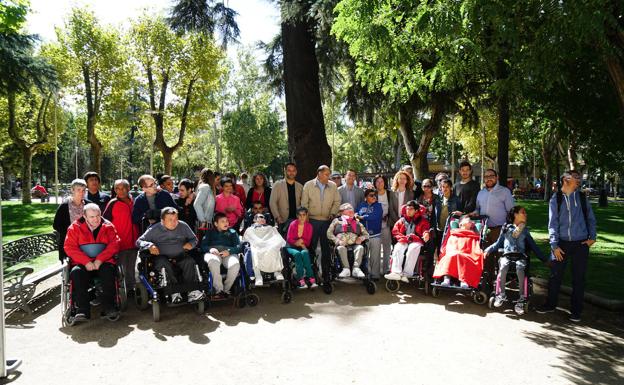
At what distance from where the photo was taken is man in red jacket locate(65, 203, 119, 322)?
584cm

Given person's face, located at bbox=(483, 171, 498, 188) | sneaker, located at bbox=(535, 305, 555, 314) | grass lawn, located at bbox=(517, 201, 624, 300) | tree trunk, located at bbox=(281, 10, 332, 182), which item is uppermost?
tree trunk, located at bbox=(281, 10, 332, 182)

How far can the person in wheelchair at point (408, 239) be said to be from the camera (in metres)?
7.29

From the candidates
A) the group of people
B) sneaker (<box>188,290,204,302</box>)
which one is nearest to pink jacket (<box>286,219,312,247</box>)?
the group of people

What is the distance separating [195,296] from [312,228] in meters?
2.31

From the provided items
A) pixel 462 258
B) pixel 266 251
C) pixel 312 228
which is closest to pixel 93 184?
pixel 266 251

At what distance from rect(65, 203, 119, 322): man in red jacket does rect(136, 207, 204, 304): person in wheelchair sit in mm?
429

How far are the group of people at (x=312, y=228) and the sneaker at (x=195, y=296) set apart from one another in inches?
0.6

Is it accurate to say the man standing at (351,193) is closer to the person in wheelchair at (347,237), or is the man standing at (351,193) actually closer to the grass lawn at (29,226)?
the person in wheelchair at (347,237)

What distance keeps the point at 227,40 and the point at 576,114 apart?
884 centimetres

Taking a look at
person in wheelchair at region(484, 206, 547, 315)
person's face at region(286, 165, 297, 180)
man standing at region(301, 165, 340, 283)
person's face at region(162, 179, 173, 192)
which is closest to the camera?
person in wheelchair at region(484, 206, 547, 315)

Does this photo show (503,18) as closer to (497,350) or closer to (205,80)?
(497,350)

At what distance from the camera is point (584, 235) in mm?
6141

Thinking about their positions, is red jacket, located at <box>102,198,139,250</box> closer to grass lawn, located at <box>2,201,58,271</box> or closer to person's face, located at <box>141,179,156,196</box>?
person's face, located at <box>141,179,156,196</box>

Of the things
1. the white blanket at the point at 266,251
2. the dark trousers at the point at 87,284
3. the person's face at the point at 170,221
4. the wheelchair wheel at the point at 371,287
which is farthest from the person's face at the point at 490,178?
the dark trousers at the point at 87,284
